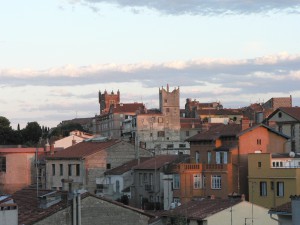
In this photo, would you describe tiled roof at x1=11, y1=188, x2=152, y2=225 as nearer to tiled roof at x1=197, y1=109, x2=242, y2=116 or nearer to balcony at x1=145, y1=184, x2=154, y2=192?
balcony at x1=145, y1=184, x2=154, y2=192

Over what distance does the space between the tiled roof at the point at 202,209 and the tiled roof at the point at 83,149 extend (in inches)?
1216

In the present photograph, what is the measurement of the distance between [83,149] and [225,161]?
2034 cm

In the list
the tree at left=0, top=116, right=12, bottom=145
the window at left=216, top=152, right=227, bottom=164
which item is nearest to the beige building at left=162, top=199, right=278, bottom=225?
the window at left=216, top=152, right=227, bottom=164

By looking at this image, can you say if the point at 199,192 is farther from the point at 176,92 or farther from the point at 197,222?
the point at 176,92

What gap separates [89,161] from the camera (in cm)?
8431

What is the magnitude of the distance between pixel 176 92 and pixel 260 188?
102138 mm

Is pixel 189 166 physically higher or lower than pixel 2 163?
higher

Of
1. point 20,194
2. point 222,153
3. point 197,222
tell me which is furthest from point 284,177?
point 20,194

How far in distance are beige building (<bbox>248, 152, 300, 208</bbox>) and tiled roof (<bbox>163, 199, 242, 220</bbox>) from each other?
33.7 feet

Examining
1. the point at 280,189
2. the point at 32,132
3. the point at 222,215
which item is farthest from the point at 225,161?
the point at 32,132

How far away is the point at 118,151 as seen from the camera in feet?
281

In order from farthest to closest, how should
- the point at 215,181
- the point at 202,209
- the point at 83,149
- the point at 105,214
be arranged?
the point at 83,149 < the point at 215,181 < the point at 202,209 < the point at 105,214

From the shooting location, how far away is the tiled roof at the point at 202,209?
51125mm

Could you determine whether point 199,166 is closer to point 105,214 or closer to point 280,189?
point 280,189
